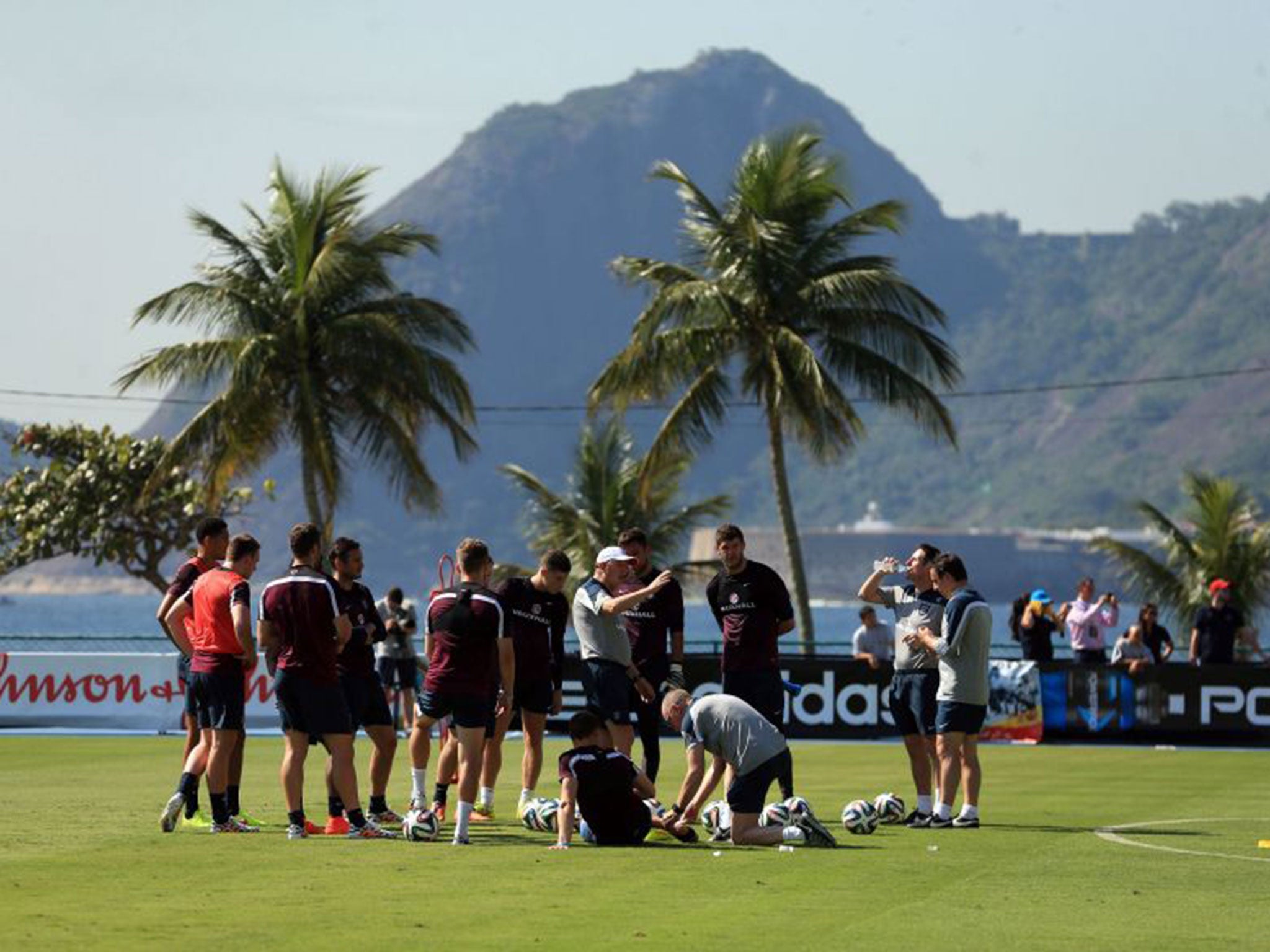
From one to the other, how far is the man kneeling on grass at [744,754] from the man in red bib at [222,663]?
296cm

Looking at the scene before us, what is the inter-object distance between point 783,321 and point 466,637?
28.3 metres

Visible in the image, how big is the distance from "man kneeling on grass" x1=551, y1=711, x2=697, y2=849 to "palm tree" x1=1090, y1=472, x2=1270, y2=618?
30.0m

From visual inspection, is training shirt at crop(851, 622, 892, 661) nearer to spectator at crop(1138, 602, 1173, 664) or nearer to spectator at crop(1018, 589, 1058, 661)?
spectator at crop(1018, 589, 1058, 661)

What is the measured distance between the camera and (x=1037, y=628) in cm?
3444

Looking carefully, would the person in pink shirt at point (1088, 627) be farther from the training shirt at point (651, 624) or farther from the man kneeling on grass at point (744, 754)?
the man kneeling on grass at point (744, 754)

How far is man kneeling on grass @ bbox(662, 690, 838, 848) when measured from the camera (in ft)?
52.7

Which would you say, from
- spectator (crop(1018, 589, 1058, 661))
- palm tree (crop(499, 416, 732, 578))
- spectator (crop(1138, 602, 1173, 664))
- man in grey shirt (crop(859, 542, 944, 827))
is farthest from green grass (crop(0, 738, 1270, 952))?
palm tree (crop(499, 416, 732, 578))

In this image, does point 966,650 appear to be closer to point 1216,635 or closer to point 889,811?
point 889,811

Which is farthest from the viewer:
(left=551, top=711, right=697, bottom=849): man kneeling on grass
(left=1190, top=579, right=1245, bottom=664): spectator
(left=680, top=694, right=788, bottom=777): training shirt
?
(left=1190, top=579, right=1245, bottom=664): spectator

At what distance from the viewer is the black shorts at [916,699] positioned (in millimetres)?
18500

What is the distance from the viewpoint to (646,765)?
19.2m

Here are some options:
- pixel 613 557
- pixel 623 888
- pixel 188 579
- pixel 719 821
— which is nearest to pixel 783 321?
pixel 613 557

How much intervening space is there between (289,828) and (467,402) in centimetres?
2843

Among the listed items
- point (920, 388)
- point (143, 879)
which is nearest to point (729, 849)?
point (143, 879)
